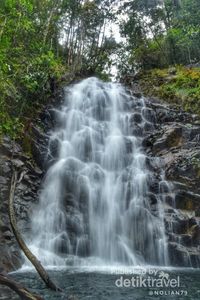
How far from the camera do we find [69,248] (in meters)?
10.8

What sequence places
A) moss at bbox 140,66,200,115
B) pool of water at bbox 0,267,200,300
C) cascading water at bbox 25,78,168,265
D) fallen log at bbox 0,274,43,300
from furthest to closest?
moss at bbox 140,66,200,115
cascading water at bbox 25,78,168,265
pool of water at bbox 0,267,200,300
fallen log at bbox 0,274,43,300

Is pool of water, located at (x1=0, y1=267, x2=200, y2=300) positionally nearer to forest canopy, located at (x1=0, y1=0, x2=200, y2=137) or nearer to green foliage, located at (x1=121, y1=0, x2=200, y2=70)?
forest canopy, located at (x1=0, y1=0, x2=200, y2=137)

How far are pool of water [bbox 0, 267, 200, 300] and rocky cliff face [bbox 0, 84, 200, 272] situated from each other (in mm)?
1234

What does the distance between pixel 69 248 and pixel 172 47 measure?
16822mm

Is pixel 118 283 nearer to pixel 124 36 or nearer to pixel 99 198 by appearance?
pixel 99 198

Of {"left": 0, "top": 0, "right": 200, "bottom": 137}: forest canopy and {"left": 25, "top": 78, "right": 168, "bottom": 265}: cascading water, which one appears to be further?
{"left": 0, "top": 0, "right": 200, "bottom": 137}: forest canopy

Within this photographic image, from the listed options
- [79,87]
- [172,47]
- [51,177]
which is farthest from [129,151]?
[172,47]

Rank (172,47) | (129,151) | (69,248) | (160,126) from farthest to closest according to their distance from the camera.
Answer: (172,47)
(160,126)
(129,151)
(69,248)

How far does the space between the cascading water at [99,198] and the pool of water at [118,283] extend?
132 centimetres

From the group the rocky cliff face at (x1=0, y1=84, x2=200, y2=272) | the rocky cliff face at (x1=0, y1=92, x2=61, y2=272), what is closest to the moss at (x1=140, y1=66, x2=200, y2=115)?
the rocky cliff face at (x1=0, y1=84, x2=200, y2=272)

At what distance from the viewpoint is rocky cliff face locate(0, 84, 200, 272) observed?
35.3ft

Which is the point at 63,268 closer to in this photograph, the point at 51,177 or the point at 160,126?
the point at 51,177

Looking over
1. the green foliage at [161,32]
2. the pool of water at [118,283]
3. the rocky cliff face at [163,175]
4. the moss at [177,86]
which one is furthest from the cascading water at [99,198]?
the green foliage at [161,32]

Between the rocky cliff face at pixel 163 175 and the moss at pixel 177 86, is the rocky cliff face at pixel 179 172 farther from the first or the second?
the moss at pixel 177 86
